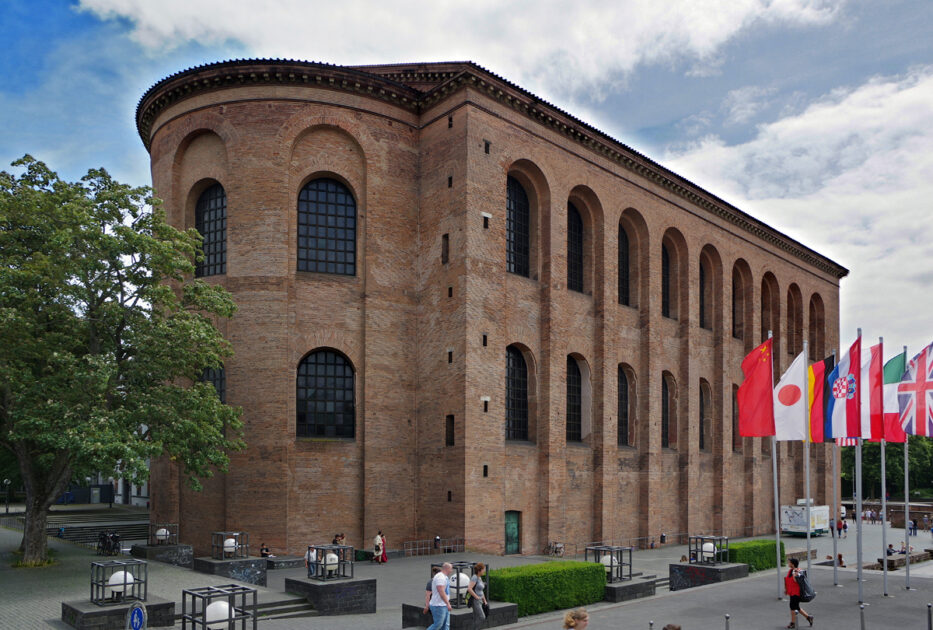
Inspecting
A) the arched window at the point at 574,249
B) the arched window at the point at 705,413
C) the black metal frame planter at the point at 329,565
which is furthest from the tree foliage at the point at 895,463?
the black metal frame planter at the point at 329,565

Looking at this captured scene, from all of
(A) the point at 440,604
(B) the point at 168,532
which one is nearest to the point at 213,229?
(B) the point at 168,532

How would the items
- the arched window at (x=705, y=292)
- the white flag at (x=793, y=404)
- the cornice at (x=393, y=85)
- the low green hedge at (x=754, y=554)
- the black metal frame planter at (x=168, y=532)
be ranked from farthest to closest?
the arched window at (x=705, y=292) < the cornice at (x=393, y=85) < the black metal frame planter at (x=168, y=532) < the low green hedge at (x=754, y=554) < the white flag at (x=793, y=404)

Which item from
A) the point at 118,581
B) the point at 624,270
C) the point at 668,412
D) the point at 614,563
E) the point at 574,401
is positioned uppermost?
the point at 624,270

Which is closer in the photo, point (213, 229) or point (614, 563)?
point (614, 563)

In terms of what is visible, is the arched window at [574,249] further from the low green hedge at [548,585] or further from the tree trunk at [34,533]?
the tree trunk at [34,533]

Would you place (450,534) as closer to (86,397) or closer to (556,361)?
(556,361)

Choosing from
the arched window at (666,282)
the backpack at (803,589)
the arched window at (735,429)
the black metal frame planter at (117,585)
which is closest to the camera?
the black metal frame planter at (117,585)

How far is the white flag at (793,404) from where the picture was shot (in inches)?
768

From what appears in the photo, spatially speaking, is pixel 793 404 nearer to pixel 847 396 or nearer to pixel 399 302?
pixel 847 396

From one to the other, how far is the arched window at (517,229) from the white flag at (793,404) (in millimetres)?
13244

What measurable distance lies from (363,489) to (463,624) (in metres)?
12.2

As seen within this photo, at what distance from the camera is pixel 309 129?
28078mm

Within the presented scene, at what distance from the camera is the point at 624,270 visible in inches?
1469

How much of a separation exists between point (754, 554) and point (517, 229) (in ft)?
48.6
